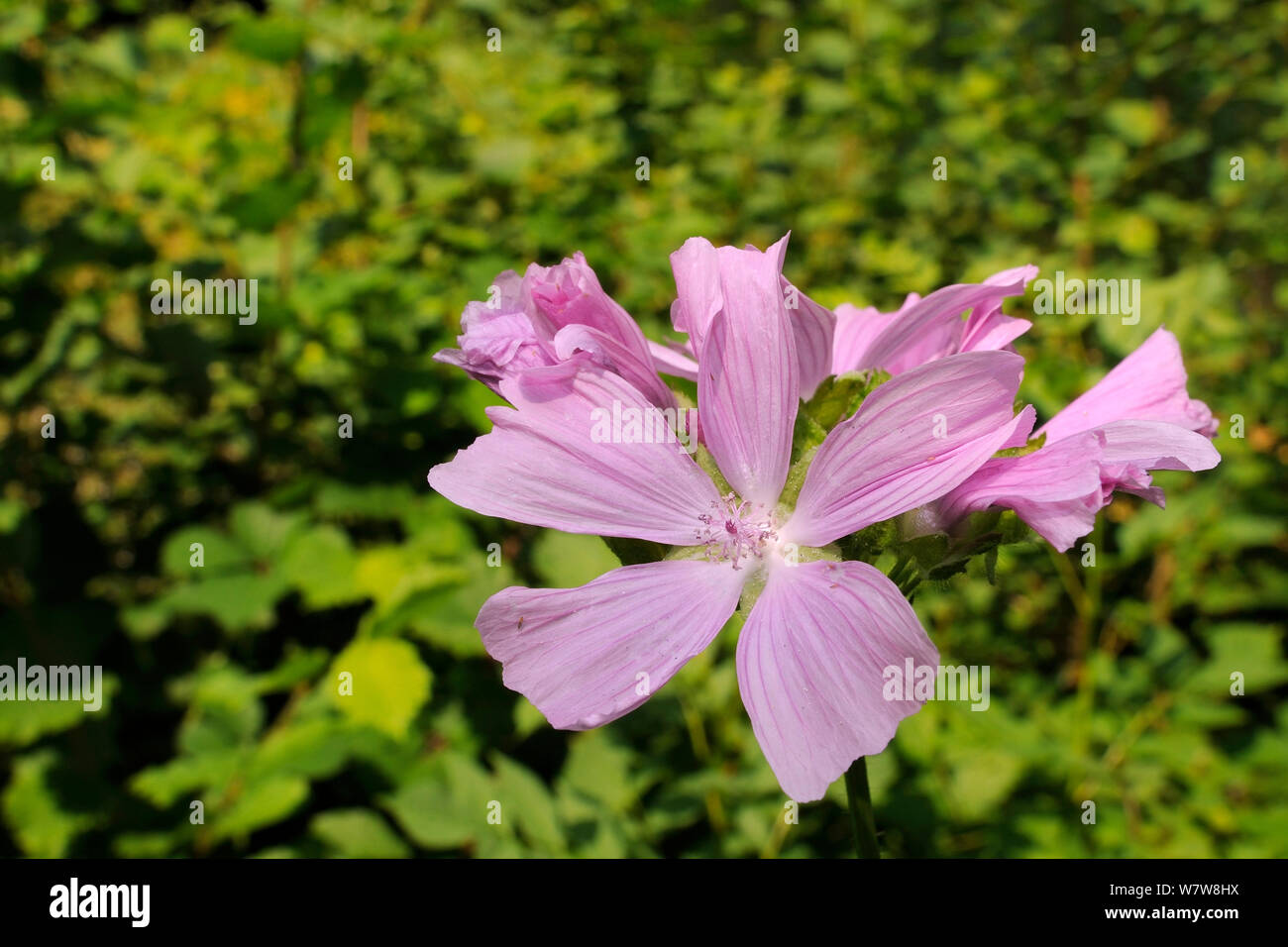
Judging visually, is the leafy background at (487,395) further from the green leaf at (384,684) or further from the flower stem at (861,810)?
the flower stem at (861,810)

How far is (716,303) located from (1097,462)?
10.3 inches

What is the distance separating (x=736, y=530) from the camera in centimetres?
68

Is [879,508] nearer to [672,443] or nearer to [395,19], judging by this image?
[672,443]

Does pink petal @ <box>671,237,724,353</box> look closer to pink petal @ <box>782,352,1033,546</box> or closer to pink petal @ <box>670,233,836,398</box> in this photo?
pink petal @ <box>670,233,836,398</box>

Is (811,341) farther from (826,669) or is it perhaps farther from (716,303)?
(826,669)

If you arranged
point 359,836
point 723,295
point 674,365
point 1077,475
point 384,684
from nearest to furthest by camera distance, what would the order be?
point 1077,475
point 723,295
point 674,365
point 384,684
point 359,836

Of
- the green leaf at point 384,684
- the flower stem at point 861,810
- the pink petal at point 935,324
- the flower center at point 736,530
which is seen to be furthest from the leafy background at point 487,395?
the pink petal at point 935,324

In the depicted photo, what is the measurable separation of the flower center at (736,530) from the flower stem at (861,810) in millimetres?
162

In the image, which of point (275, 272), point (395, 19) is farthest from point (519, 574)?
point (395, 19)

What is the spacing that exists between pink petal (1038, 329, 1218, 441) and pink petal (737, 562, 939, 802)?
0.72 feet

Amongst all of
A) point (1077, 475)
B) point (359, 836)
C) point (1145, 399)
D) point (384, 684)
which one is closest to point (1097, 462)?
point (1077, 475)
